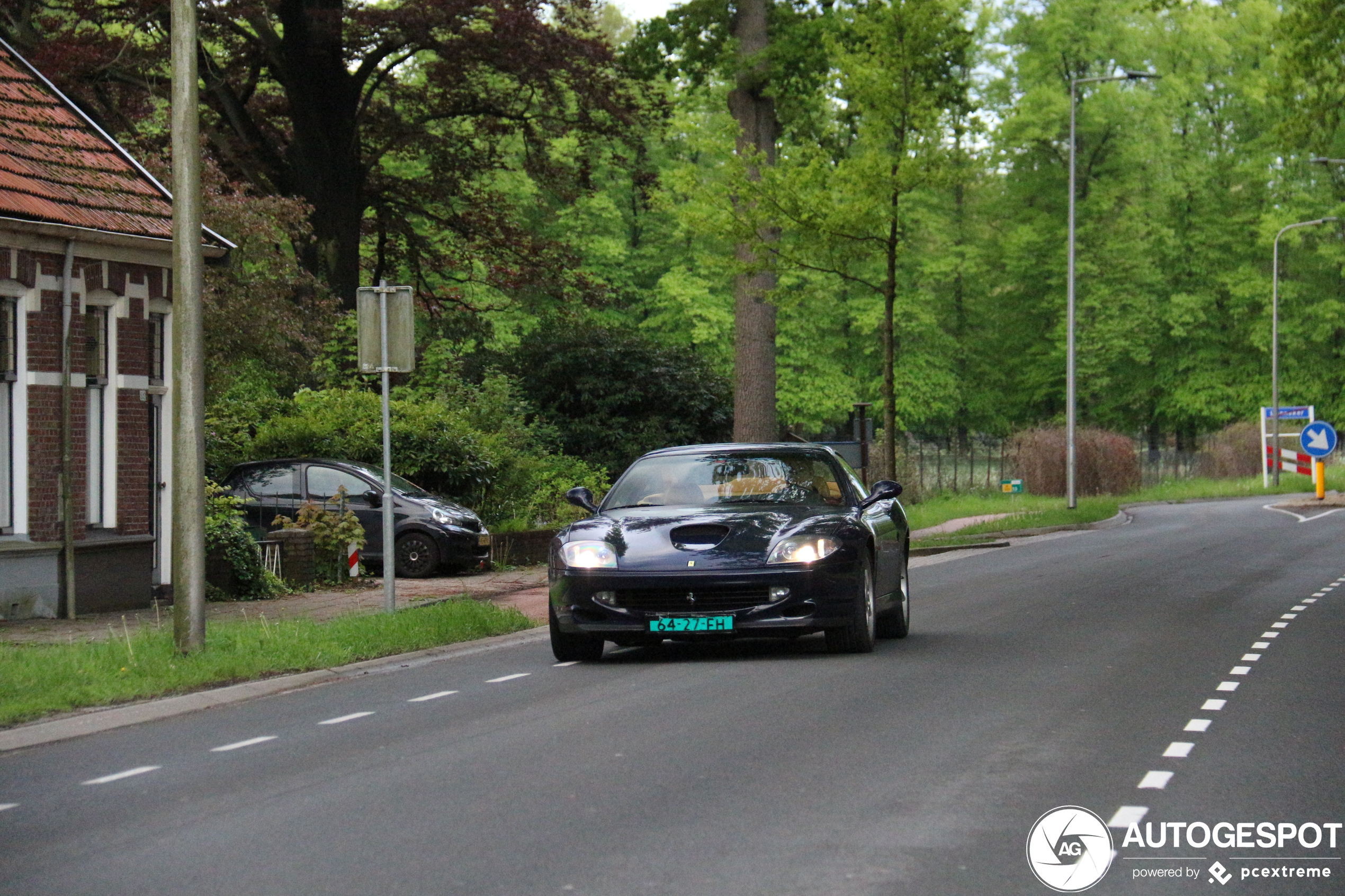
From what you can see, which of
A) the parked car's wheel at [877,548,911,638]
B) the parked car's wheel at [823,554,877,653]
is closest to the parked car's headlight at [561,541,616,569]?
the parked car's wheel at [823,554,877,653]

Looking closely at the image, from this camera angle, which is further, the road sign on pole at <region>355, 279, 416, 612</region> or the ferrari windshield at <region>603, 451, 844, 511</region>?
the road sign on pole at <region>355, 279, 416, 612</region>

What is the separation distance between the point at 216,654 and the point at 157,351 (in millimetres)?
6598

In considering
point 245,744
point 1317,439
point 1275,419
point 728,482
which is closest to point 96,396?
point 728,482

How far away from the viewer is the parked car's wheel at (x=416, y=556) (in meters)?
21.3

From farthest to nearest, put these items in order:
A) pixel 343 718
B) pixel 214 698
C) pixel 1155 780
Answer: pixel 214 698 < pixel 343 718 < pixel 1155 780

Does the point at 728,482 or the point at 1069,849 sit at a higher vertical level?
the point at 728,482

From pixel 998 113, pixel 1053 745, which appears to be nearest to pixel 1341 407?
pixel 998 113

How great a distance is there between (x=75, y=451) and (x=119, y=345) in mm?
1305

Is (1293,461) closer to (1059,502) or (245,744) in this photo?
(1059,502)

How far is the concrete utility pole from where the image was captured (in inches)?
485

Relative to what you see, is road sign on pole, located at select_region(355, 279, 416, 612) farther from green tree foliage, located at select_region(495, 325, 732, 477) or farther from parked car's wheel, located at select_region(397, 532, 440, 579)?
green tree foliage, located at select_region(495, 325, 732, 477)

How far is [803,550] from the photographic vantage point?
1166cm

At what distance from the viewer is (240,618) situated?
15.7 metres

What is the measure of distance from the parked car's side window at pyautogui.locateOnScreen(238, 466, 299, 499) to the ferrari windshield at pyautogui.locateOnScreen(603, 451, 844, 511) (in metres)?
9.37
